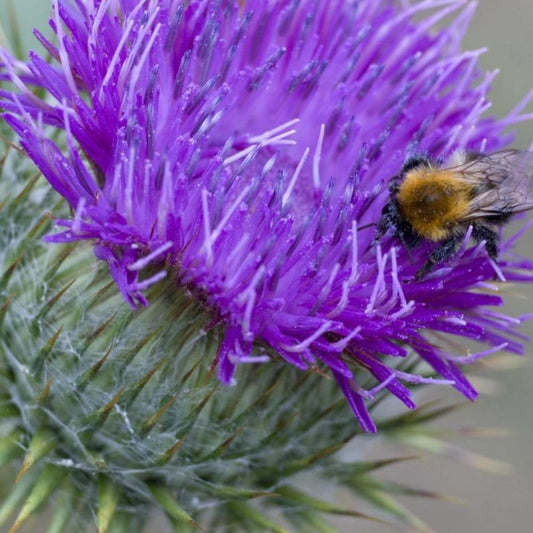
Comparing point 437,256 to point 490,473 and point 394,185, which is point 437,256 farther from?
point 490,473

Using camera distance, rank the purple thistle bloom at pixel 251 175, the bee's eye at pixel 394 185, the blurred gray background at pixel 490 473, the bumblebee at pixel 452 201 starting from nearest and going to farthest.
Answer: the purple thistle bloom at pixel 251 175 < the bumblebee at pixel 452 201 < the bee's eye at pixel 394 185 < the blurred gray background at pixel 490 473

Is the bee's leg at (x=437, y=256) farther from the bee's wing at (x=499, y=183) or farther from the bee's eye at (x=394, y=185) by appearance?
the bee's eye at (x=394, y=185)

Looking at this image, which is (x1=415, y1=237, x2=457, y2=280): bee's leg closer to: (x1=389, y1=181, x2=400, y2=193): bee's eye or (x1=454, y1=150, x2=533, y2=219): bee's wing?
(x1=454, y1=150, x2=533, y2=219): bee's wing

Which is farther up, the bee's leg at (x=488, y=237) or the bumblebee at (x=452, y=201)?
the bumblebee at (x=452, y=201)

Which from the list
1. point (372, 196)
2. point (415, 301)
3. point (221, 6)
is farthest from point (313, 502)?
point (221, 6)

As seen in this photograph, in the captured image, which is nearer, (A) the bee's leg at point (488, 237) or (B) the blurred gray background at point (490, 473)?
(A) the bee's leg at point (488, 237)

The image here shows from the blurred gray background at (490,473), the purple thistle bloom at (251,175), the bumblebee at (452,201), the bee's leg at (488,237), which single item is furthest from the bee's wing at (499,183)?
the blurred gray background at (490,473)

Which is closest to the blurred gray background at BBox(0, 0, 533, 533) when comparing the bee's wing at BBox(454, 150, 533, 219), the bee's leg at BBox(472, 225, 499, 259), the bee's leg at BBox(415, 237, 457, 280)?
the bee's leg at BBox(472, 225, 499, 259)
